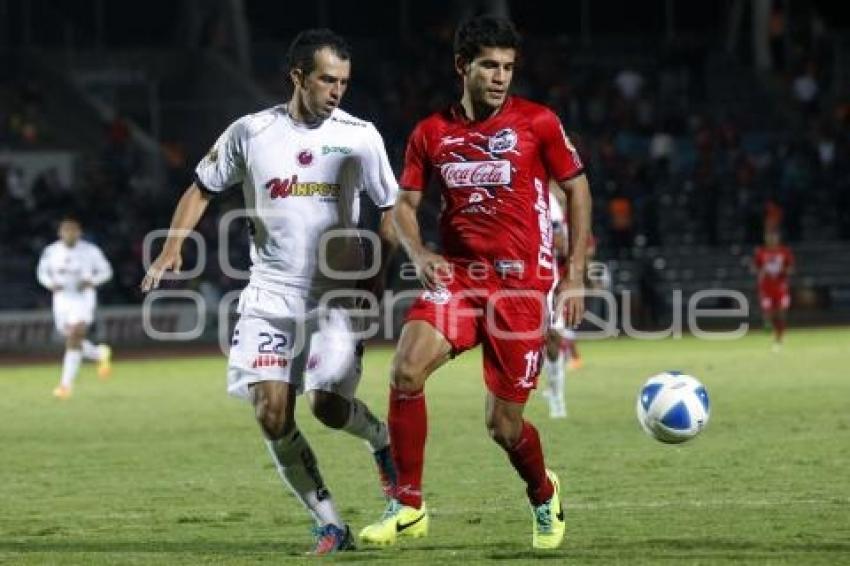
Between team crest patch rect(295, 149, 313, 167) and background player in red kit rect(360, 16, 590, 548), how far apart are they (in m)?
0.50

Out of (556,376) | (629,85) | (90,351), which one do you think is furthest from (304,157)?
(629,85)

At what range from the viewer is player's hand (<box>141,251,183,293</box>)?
9.43 m

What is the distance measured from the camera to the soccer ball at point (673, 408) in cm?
1089

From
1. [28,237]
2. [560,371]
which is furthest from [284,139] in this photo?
[28,237]

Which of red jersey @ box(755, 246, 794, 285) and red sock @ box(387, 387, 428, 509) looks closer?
red sock @ box(387, 387, 428, 509)

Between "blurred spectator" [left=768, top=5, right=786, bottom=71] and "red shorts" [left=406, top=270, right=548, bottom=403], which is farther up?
"blurred spectator" [left=768, top=5, right=786, bottom=71]

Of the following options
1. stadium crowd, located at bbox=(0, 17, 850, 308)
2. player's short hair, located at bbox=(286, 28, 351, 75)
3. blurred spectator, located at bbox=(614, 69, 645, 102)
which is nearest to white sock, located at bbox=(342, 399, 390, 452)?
player's short hair, located at bbox=(286, 28, 351, 75)

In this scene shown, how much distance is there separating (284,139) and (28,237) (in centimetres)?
2532

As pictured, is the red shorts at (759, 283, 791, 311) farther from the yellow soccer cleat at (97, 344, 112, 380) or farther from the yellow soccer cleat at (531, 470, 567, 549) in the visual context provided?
the yellow soccer cleat at (531, 470, 567, 549)

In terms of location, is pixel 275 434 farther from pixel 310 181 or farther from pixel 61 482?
pixel 61 482

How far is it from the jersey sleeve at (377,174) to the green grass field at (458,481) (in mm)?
1710

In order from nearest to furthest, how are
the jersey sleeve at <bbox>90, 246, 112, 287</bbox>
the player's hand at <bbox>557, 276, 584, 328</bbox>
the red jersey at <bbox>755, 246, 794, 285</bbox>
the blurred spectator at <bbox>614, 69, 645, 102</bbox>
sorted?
1. the player's hand at <bbox>557, 276, 584, 328</bbox>
2. the jersey sleeve at <bbox>90, 246, 112, 287</bbox>
3. the red jersey at <bbox>755, 246, 794, 285</bbox>
4. the blurred spectator at <bbox>614, 69, 645, 102</bbox>

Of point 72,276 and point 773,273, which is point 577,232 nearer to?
point 72,276

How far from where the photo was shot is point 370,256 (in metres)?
10.1
